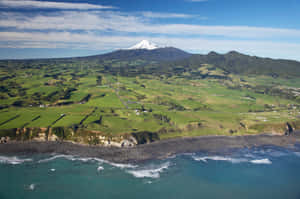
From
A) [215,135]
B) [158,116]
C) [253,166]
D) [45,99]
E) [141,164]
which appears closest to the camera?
[141,164]

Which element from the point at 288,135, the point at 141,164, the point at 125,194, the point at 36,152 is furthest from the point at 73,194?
the point at 288,135

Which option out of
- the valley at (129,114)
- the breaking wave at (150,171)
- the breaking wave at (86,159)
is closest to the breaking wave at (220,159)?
the breaking wave at (150,171)

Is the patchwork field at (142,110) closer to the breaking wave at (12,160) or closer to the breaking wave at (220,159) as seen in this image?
the breaking wave at (12,160)

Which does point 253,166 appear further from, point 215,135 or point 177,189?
point 177,189

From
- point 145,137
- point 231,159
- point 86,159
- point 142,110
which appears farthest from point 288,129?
point 86,159

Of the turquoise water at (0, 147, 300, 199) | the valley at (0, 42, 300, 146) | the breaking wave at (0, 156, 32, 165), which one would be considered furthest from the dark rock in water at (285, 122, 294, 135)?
the breaking wave at (0, 156, 32, 165)

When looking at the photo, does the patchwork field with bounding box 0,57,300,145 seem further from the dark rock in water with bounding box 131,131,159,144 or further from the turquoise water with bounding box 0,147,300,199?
the turquoise water with bounding box 0,147,300,199
